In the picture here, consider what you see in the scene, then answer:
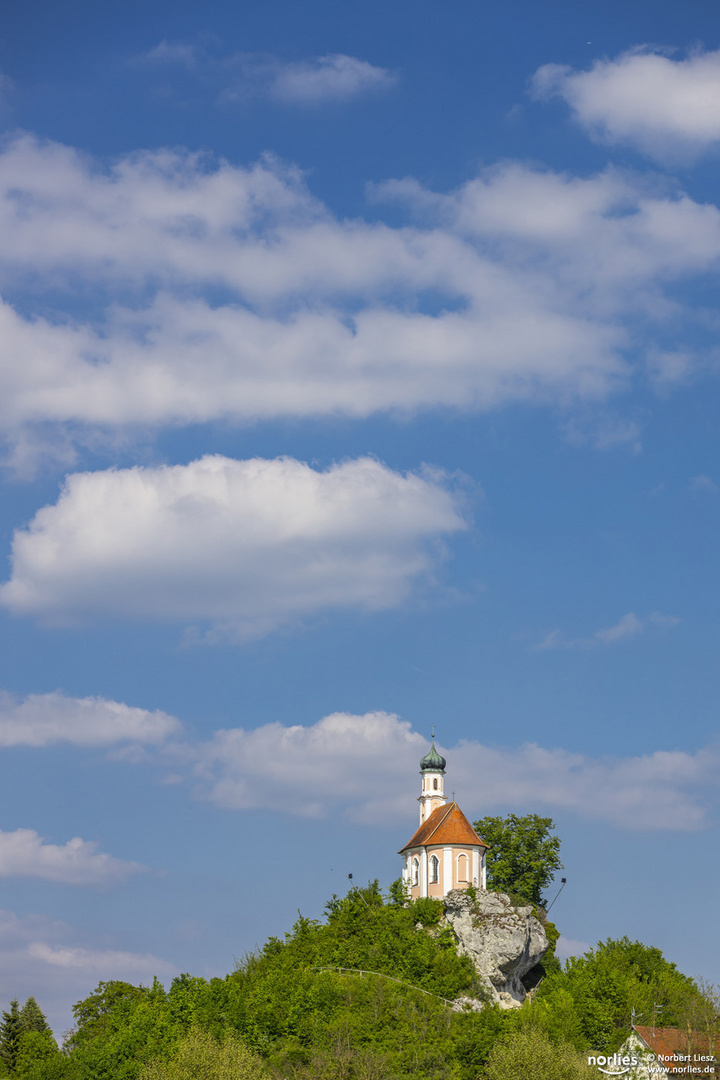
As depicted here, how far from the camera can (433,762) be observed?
134500mm

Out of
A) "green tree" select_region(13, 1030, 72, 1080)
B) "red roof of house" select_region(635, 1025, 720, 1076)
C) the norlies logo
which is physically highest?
"red roof of house" select_region(635, 1025, 720, 1076)

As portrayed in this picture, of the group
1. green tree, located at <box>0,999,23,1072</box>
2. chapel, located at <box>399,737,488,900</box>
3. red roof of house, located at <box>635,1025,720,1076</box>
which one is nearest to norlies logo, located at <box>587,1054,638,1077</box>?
red roof of house, located at <box>635,1025,720,1076</box>

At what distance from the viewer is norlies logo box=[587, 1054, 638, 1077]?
88.1m

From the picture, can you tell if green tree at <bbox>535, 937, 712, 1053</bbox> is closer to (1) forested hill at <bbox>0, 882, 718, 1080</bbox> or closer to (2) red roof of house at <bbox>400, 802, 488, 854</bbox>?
(1) forested hill at <bbox>0, 882, 718, 1080</bbox>

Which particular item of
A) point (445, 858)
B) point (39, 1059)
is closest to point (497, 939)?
point (445, 858)

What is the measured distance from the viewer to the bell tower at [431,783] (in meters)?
132

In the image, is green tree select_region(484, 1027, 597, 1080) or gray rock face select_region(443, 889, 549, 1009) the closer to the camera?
green tree select_region(484, 1027, 597, 1080)

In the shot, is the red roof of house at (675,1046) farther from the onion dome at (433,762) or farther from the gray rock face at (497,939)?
the onion dome at (433,762)

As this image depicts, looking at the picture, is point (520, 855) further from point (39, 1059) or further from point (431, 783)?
point (39, 1059)

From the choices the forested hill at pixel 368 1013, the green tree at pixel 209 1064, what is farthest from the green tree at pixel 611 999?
the green tree at pixel 209 1064

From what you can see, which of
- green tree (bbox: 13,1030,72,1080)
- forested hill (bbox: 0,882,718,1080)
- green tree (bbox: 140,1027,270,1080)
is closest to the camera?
green tree (bbox: 140,1027,270,1080)

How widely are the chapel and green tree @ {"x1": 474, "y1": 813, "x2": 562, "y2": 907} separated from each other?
209 centimetres

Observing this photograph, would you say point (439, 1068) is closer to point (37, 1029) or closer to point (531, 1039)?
point (531, 1039)

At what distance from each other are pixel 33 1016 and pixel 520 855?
62521 mm
